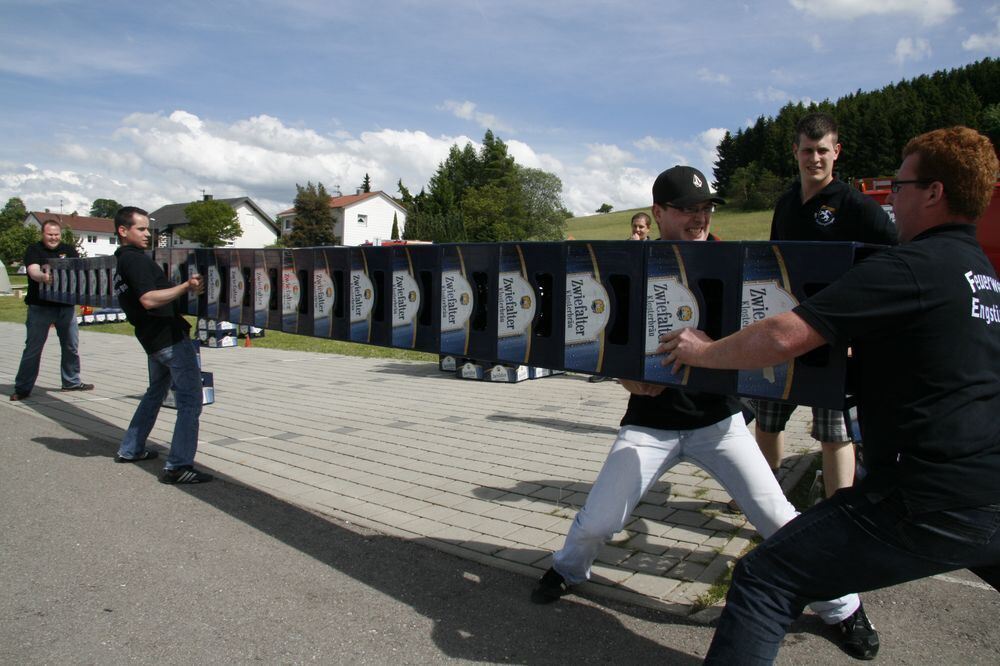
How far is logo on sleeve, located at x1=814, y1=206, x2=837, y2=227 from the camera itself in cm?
362

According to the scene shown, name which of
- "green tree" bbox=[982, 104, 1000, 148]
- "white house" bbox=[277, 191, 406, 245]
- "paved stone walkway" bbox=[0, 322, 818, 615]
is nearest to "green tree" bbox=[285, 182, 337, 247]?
"white house" bbox=[277, 191, 406, 245]

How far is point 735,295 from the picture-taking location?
276cm

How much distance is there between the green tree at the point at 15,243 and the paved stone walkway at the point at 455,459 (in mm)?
94402

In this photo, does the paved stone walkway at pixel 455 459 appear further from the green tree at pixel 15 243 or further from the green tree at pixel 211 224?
the green tree at pixel 15 243

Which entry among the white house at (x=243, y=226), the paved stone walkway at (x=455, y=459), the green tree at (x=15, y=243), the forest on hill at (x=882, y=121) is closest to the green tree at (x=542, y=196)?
the forest on hill at (x=882, y=121)

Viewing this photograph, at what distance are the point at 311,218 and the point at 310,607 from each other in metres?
89.1

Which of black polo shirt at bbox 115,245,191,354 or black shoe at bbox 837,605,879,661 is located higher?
black polo shirt at bbox 115,245,191,354

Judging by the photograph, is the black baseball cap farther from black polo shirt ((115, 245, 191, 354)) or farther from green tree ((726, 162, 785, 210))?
green tree ((726, 162, 785, 210))

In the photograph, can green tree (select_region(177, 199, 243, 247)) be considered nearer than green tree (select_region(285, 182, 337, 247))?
No

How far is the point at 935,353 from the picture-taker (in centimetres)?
204

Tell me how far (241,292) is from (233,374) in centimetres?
678

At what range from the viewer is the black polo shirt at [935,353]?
2025 mm

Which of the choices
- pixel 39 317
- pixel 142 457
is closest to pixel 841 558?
pixel 142 457

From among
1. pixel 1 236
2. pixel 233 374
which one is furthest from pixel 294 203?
pixel 233 374
